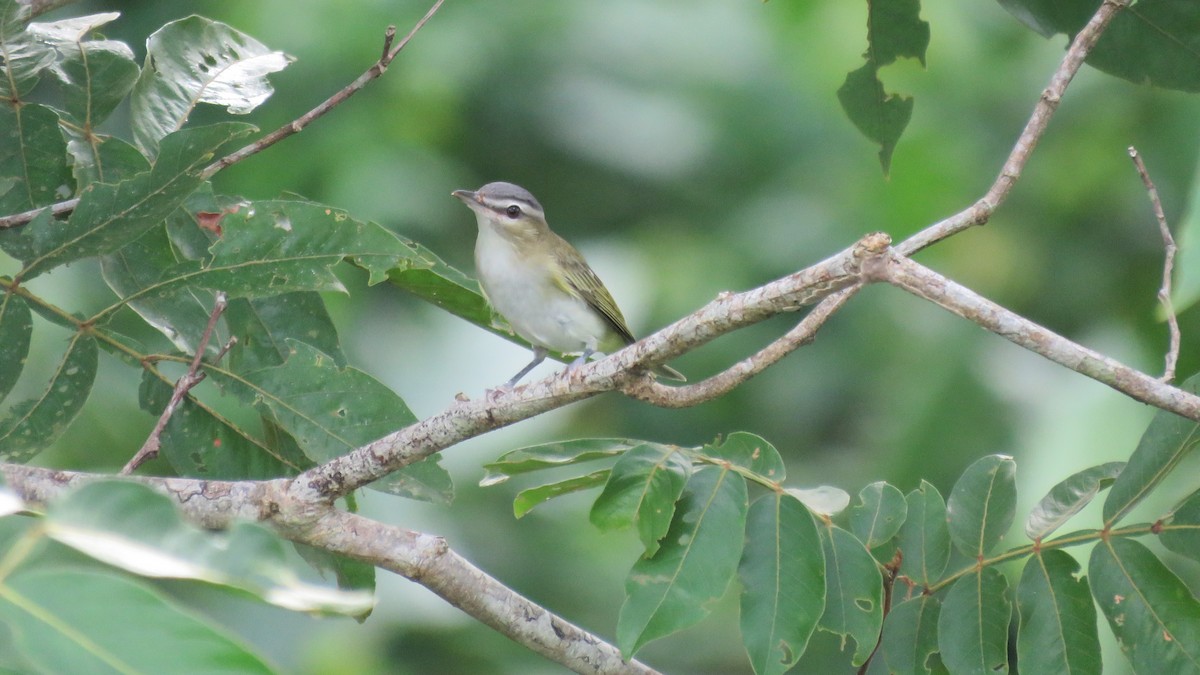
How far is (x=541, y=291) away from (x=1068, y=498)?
2.23m

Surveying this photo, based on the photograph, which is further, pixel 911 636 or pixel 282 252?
pixel 282 252

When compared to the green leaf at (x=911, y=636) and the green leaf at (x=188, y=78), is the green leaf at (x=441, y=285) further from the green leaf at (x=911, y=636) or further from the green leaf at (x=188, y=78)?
the green leaf at (x=911, y=636)

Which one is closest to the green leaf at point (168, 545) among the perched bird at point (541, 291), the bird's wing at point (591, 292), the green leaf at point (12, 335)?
the green leaf at point (12, 335)

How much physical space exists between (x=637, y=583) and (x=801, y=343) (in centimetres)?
48

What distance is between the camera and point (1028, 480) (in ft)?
17.2

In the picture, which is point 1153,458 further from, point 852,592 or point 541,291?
point 541,291

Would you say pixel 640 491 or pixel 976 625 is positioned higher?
pixel 976 625

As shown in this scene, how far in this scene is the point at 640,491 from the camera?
1976mm

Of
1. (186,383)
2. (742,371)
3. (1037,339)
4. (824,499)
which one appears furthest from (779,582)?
(186,383)

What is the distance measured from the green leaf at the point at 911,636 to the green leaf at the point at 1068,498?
232mm

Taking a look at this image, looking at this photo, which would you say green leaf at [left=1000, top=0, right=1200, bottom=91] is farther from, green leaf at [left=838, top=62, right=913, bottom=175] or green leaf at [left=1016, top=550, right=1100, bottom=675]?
green leaf at [left=1016, top=550, right=1100, bottom=675]

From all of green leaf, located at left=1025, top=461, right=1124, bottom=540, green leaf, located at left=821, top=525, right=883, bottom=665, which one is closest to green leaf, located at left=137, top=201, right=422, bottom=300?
green leaf, located at left=821, top=525, right=883, bottom=665

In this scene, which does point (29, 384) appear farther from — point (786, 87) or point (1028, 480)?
point (786, 87)

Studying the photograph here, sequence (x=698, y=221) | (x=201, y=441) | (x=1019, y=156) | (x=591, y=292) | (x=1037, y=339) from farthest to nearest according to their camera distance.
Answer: (x=698, y=221)
(x=591, y=292)
(x=201, y=441)
(x=1019, y=156)
(x=1037, y=339)
